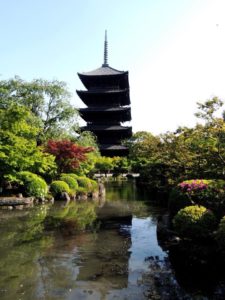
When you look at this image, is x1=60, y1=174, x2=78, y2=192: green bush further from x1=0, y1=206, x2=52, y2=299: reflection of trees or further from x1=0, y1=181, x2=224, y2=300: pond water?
x1=0, y1=181, x2=224, y2=300: pond water

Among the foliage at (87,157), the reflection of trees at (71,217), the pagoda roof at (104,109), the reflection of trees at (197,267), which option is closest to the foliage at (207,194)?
the reflection of trees at (197,267)

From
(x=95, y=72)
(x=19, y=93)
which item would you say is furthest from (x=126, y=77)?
(x=19, y=93)

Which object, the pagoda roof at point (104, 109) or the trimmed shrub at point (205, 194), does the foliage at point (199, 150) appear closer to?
the trimmed shrub at point (205, 194)

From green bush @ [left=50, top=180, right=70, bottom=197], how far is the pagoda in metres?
22.8

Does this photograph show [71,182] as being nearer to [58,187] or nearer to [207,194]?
[58,187]

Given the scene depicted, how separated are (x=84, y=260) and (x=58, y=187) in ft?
42.9

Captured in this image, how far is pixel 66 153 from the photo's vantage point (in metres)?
23.5

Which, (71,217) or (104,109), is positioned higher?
(104,109)

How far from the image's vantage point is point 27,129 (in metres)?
18.9

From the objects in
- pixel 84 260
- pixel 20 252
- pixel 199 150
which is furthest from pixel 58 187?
pixel 84 260

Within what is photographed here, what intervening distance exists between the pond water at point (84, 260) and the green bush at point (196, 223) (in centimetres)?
96

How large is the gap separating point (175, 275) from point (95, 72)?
42088 millimetres

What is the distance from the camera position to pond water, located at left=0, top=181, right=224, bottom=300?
6.61m

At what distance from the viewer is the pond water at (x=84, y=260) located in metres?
6.61
